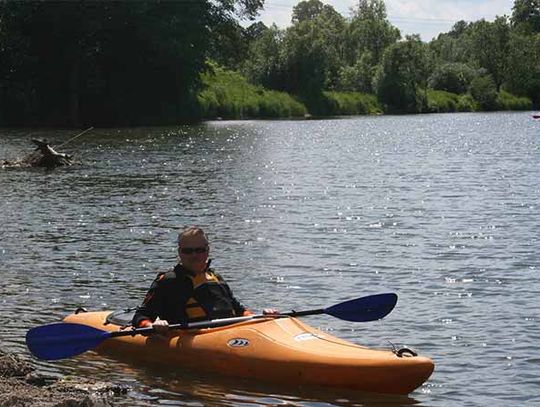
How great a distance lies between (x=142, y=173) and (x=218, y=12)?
30571mm

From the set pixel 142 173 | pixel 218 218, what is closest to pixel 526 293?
pixel 218 218

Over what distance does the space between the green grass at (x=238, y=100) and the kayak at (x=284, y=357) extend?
48.2 metres

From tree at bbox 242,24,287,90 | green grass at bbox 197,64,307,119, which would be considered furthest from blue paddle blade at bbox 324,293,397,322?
tree at bbox 242,24,287,90

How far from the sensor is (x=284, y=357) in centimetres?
776

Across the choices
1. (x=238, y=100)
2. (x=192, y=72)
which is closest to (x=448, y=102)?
(x=238, y=100)

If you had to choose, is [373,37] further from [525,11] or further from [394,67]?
[525,11]

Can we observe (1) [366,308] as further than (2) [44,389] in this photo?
Yes

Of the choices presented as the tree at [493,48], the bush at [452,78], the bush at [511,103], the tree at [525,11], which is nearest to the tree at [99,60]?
the bush at [452,78]

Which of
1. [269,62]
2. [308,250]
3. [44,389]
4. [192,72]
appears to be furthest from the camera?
[269,62]

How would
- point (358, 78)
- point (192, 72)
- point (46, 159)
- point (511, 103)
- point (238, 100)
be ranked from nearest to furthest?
point (46, 159), point (192, 72), point (238, 100), point (358, 78), point (511, 103)

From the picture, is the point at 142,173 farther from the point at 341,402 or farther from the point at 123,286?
the point at 341,402

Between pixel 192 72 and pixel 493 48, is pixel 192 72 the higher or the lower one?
the lower one

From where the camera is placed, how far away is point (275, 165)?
29.7 meters

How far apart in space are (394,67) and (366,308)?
71610 mm
